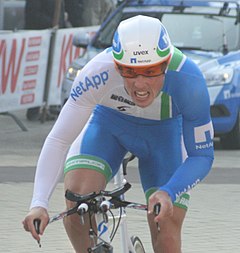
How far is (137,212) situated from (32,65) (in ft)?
20.8

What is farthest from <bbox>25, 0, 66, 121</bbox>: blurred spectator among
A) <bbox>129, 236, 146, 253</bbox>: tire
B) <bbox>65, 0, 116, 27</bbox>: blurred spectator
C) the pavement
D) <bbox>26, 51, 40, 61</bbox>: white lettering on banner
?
<bbox>129, 236, 146, 253</bbox>: tire

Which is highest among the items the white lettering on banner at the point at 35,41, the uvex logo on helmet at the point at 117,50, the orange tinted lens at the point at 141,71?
the uvex logo on helmet at the point at 117,50

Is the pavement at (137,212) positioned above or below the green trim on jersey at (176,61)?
below

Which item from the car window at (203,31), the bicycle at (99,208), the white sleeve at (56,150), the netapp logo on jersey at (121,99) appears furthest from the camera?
the car window at (203,31)

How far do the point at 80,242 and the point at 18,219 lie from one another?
13.0 ft

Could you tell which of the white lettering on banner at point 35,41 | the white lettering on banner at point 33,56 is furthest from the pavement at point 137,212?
the white lettering on banner at point 35,41

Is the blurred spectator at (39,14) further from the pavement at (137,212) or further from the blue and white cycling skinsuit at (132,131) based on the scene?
the blue and white cycling skinsuit at (132,131)

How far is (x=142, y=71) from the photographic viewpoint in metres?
4.41

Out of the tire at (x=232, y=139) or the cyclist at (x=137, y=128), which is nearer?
the cyclist at (x=137, y=128)

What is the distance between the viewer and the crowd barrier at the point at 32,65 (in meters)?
14.8

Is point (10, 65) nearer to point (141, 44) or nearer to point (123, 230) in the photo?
point (123, 230)

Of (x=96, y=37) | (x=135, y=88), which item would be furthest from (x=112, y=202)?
(x=96, y=37)

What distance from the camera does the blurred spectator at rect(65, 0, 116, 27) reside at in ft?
59.8

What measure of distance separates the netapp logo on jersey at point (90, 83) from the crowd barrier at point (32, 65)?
9.77 metres
